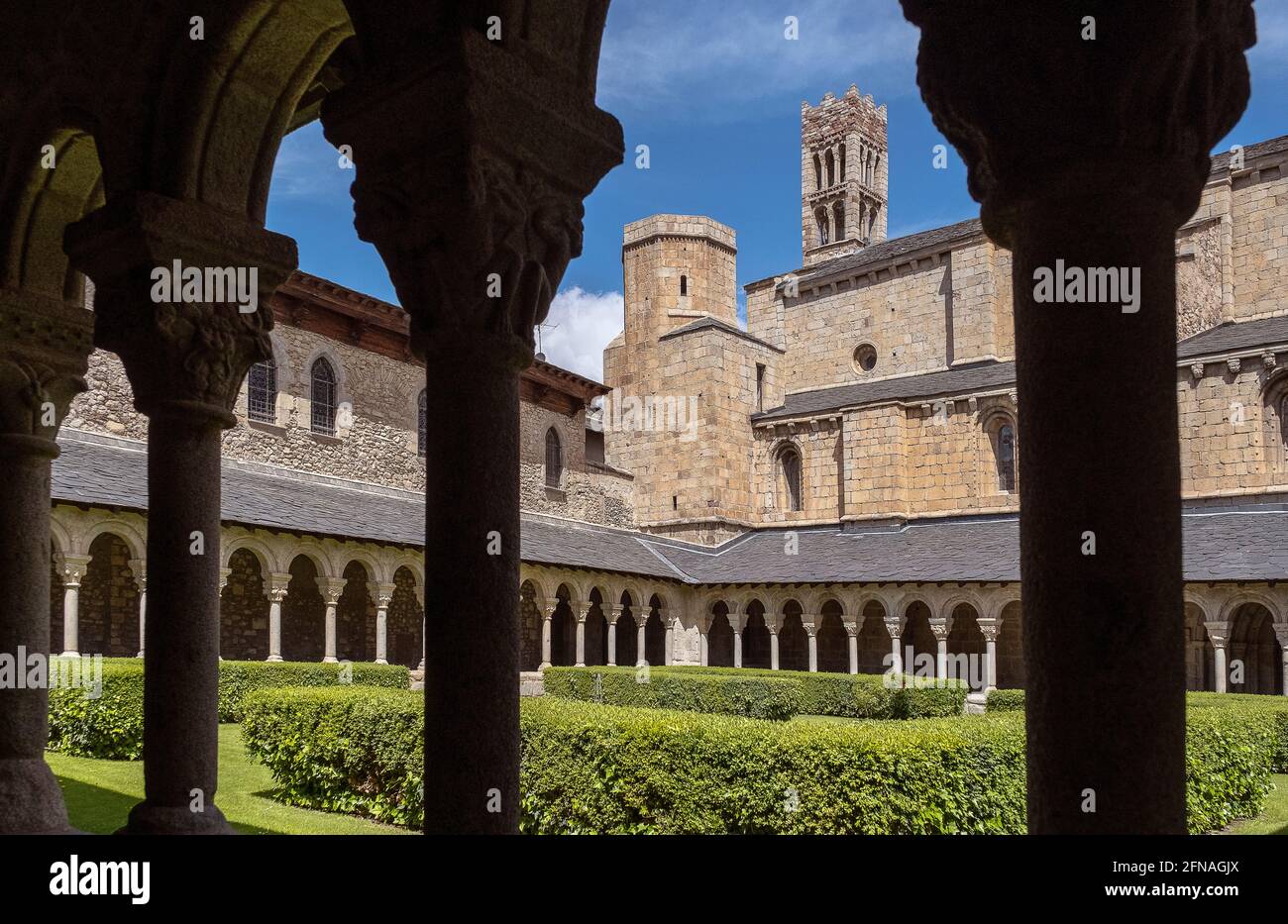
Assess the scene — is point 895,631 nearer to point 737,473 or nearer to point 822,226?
point 737,473

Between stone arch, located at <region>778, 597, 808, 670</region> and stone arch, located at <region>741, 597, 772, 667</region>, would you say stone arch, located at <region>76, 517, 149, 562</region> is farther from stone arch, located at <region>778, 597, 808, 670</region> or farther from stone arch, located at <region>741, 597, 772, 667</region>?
stone arch, located at <region>778, 597, 808, 670</region>

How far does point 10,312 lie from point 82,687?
8.52m

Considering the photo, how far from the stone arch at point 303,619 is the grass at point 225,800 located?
8.58 meters

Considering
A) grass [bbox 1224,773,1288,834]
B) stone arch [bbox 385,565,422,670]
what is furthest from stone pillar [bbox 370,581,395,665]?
grass [bbox 1224,773,1288,834]

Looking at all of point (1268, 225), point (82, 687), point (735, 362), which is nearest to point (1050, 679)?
point (82, 687)

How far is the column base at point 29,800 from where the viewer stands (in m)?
4.59

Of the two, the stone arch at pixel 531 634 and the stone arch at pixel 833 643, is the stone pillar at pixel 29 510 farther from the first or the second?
the stone arch at pixel 833 643

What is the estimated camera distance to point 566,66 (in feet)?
9.89

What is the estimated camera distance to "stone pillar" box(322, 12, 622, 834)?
106 inches

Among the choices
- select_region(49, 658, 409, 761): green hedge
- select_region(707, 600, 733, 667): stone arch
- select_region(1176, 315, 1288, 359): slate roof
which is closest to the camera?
select_region(49, 658, 409, 761): green hedge

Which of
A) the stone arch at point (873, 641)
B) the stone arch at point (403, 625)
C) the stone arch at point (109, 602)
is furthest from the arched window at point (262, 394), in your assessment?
the stone arch at point (873, 641)

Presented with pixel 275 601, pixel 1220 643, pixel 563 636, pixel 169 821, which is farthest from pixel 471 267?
pixel 563 636

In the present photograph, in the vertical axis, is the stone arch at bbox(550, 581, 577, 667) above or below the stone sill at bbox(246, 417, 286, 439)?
below
